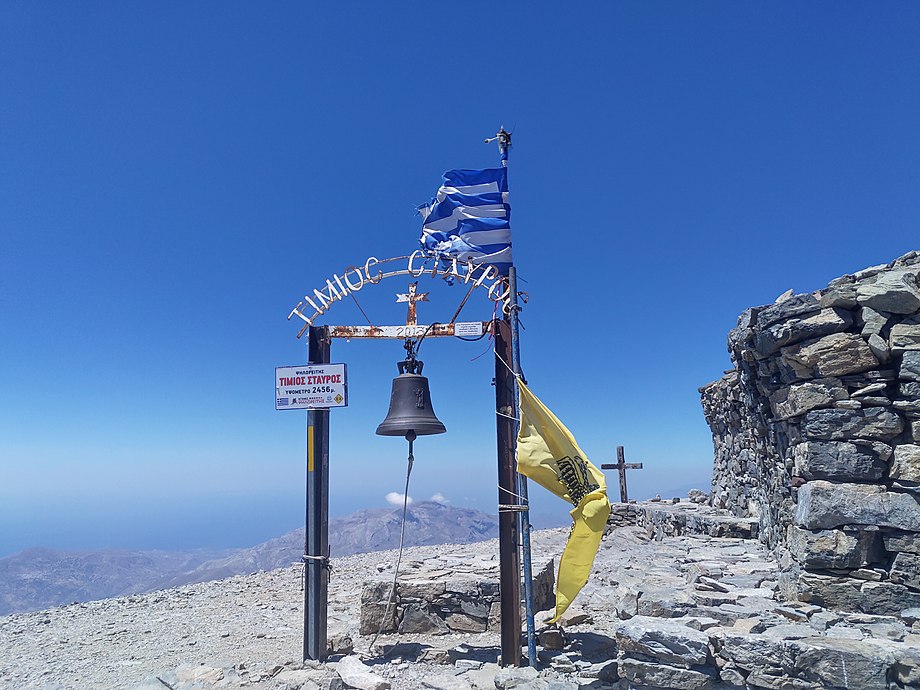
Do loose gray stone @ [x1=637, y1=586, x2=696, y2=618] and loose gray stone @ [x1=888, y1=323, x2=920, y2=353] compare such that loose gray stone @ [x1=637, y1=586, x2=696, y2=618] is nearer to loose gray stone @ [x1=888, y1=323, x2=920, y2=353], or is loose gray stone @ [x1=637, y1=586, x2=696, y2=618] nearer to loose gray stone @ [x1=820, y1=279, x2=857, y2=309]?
loose gray stone @ [x1=888, y1=323, x2=920, y2=353]

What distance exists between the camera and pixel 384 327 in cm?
632

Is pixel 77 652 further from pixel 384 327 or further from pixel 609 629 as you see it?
pixel 609 629

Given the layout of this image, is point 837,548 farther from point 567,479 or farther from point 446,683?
point 446,683

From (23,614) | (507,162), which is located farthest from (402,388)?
(23,614)

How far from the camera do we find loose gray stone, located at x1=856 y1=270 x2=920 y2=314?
523 cm

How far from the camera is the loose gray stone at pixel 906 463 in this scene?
502cm

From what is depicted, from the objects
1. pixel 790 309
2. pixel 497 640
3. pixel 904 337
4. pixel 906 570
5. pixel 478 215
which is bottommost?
pixel 497 640

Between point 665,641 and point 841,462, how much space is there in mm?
2498

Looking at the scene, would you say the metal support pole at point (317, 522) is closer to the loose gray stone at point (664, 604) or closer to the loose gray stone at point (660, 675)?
the loose gray stone at point (660, 675)

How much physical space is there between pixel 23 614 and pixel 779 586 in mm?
12393

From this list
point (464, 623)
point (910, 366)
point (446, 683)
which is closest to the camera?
point (910, 366)

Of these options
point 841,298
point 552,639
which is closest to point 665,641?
point 552,639

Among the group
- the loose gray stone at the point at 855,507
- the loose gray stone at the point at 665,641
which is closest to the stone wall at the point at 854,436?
the loose gray stone at the point at 855,507

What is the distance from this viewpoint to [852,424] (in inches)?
209
